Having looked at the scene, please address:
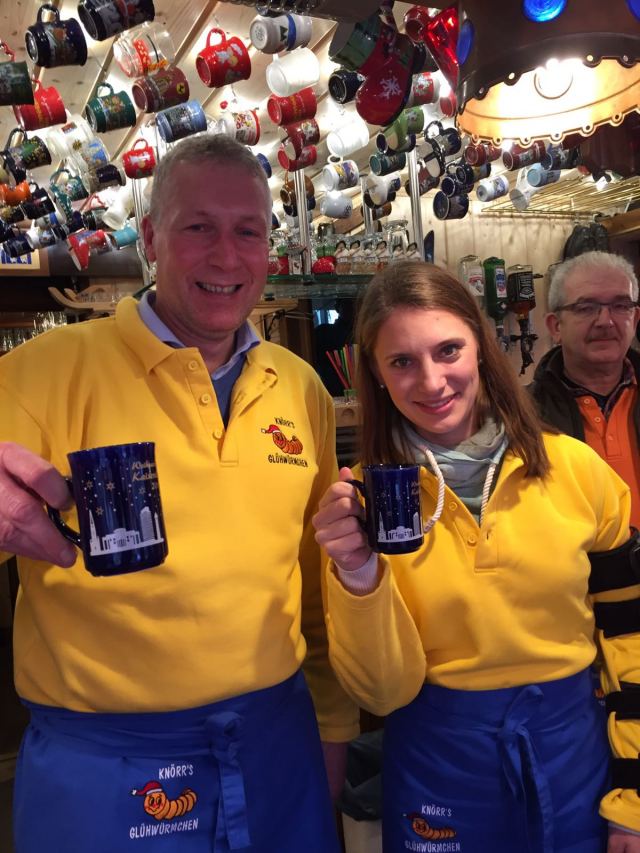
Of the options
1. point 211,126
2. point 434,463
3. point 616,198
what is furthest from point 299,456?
point 616,198

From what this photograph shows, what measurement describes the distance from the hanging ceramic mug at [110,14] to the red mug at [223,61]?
475 millimetres

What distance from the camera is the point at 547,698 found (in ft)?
4.25

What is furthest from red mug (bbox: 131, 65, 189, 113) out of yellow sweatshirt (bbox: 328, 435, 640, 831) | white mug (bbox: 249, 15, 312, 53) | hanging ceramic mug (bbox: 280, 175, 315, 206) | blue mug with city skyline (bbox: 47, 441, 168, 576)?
blue mug with city skyline (bbox: 47, 441, 168, 576)

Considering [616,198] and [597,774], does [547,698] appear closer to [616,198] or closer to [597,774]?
[597,774]

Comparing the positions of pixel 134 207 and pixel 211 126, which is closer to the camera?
pixel 211 126

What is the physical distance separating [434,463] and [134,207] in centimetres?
297

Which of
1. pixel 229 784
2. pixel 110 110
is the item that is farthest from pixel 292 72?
pixel 229 784

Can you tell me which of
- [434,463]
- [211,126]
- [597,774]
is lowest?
[597,774]

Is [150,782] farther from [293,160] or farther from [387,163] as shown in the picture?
[387,163]

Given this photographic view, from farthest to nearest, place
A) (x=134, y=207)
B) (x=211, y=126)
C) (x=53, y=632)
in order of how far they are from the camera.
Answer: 1. (x=134, y=207)
2. (x=211, y=126)
3. (x=53, y=632)

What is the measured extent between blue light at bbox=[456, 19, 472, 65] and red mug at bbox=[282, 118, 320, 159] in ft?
5.20

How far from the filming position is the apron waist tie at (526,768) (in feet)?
4.09

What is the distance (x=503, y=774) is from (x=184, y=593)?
26.1 inches

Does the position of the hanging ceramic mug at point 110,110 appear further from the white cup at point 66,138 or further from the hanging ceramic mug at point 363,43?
the hanging ceramic mug at point 363,43
